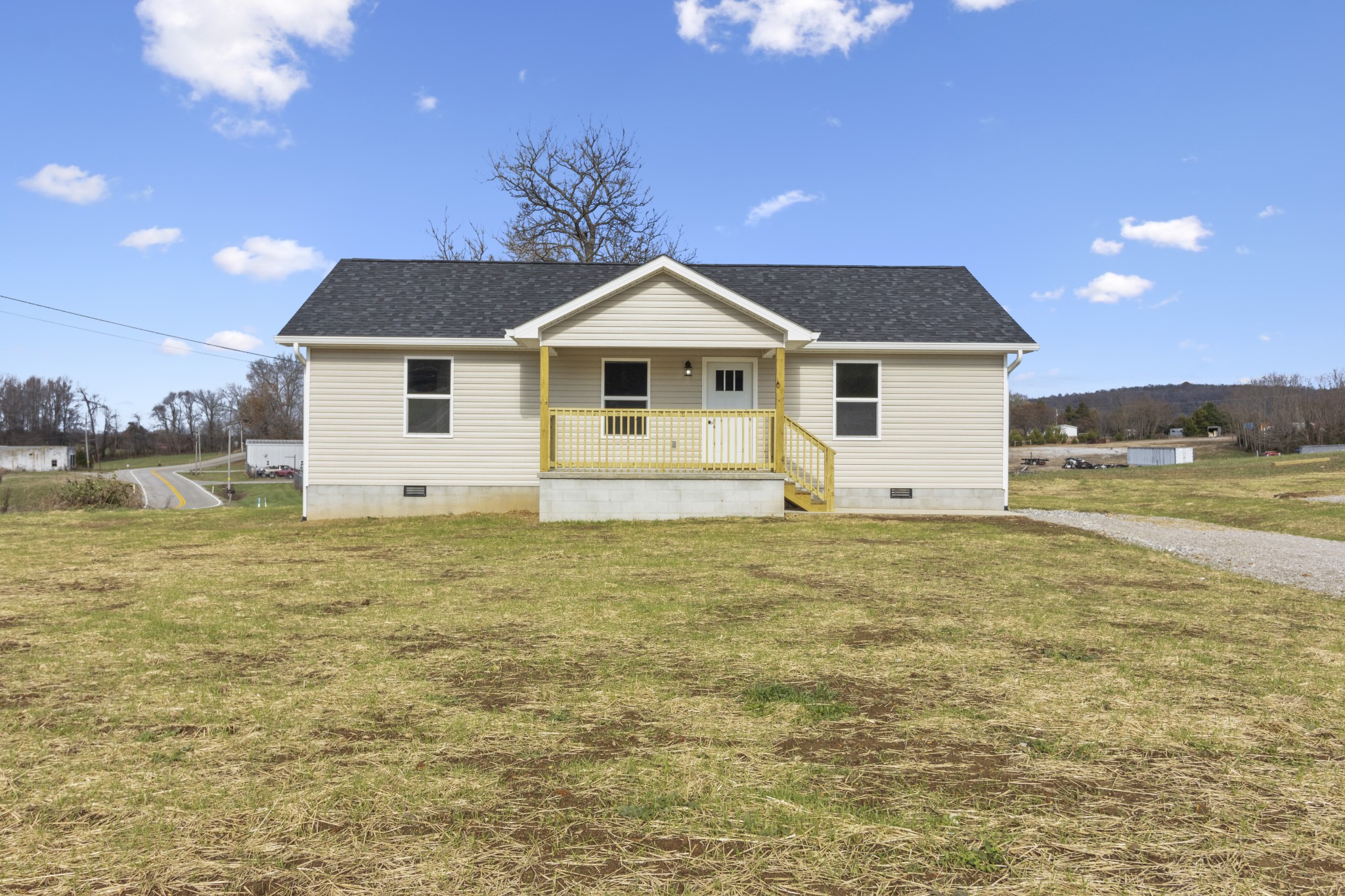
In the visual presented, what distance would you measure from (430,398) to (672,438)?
4452 mm

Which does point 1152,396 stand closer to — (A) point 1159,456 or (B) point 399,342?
(A) point 1159,456

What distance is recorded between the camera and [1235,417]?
67438 mm

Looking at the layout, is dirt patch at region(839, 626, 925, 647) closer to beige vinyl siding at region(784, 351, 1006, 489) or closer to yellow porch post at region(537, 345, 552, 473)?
yellow porch post at region(537, 345, 552, 473)

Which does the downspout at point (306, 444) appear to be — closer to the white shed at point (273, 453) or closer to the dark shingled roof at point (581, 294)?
the dark shingled roof at point (581, 294)

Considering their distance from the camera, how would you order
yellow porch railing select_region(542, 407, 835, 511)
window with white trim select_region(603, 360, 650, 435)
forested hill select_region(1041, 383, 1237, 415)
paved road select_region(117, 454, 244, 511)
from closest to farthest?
yellow porch railing select_region(542, 407, 835, 511)
window with white trim select_region(603, 360, 650, 435)
paved road select_region(117, 454, 244, 511)
forested hill select_region(1041, 383, 1237, 415)

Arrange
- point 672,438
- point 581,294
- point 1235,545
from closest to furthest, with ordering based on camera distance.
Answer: point 1235,545
point 672,438
point 581,294

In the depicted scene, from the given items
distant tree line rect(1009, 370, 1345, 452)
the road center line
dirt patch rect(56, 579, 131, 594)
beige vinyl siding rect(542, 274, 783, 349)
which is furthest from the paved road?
distant tree line rect(1009, 370, 1345, 452)

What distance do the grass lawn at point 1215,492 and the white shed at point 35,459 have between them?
84.0m

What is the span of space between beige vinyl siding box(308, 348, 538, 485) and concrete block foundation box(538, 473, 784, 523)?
67.5 inches

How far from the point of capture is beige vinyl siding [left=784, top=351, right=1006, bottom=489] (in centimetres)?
1520

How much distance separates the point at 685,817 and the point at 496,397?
41.4 ft

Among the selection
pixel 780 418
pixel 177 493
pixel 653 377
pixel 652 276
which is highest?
pixel 652 276

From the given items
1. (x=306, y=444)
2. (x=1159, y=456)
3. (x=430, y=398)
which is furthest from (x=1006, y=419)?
(x=1159, y=456)

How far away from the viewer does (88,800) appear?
303 centimetres
